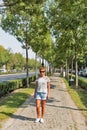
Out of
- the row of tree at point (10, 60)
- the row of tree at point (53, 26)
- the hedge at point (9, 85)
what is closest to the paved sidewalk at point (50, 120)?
the row of tree at point (53, 26)

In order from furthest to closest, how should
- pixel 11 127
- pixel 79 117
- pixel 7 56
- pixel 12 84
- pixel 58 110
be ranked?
pixel 7 56
pixel 12 84
pixel 58 110
pixel 79 117
pixel 11 127

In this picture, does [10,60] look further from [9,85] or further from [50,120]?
[50,120]

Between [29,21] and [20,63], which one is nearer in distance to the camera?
[29,21]

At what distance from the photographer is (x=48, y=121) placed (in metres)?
11.8

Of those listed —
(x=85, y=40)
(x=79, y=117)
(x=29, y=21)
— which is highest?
(x=29, y=21)

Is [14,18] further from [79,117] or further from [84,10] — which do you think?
[79,117]

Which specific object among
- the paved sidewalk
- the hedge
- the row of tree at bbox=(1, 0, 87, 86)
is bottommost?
the paved sidewalk

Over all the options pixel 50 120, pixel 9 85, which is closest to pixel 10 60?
pixel 9 85

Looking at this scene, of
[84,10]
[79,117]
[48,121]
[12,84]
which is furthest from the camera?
[12,84]

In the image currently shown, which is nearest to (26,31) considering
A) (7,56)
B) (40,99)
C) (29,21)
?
(29,21)

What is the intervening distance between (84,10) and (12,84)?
458 inches

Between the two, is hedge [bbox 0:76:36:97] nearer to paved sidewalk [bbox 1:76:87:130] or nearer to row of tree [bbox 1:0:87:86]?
row of tree [bbox 1:0:87:86]

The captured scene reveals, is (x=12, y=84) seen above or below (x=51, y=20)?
below

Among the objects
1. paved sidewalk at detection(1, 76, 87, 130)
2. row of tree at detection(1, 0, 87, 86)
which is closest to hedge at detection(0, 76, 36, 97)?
row of tree at detection(1, 0, 87, 86)
